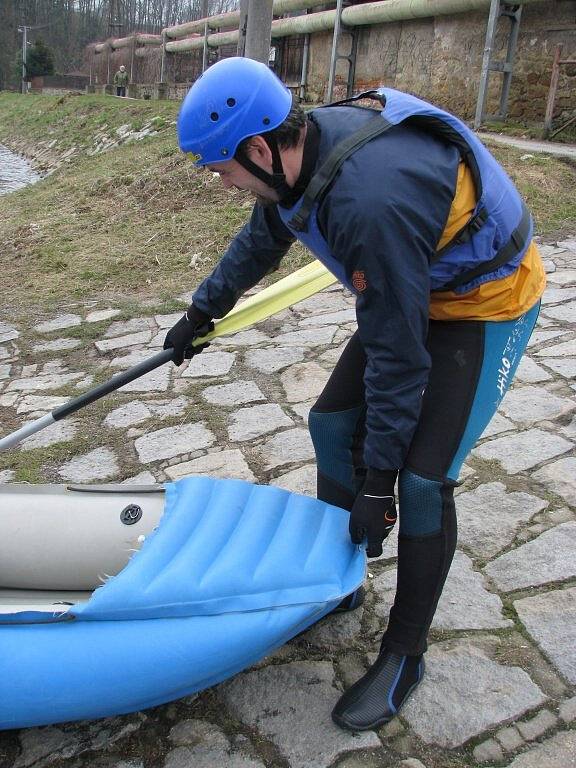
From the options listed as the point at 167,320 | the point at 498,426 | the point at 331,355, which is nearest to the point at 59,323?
the point at 167,320

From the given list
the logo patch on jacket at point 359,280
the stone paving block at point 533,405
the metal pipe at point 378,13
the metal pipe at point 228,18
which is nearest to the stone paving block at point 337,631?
the logo patch on jacket at point 359,280

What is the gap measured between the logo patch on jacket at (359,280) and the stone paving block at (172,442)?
2151 mm

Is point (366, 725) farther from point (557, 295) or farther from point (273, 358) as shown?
point (557, 295)

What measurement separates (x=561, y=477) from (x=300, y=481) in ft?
3.86

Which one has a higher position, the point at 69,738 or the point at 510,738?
the point at 510,738

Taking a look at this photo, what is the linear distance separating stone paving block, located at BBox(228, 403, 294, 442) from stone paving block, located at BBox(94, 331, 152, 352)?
139cm

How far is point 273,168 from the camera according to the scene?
1.93 m

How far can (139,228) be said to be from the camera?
784cm

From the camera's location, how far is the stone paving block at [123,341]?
522 cm

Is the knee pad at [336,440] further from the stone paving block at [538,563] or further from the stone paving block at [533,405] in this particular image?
the stone paving block at [533,405]

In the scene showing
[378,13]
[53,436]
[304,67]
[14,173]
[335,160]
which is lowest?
[14,173]

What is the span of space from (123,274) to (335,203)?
5.23 m

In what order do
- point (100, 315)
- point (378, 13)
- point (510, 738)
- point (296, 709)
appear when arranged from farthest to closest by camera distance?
point (378, 13) → point (100, 315) → point (296, 709) → point (510, 738)

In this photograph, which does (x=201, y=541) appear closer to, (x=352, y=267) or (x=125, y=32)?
(x=352, y=267)
